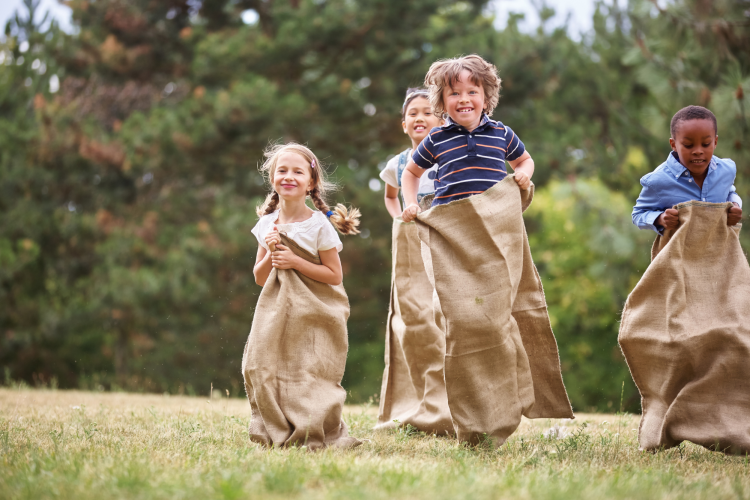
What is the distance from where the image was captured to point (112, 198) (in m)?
15.1

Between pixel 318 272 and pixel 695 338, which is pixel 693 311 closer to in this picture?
pixel 695 338

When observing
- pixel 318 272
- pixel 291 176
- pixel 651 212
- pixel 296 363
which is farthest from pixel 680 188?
pixel 296 363

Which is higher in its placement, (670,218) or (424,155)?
→ (424,155)

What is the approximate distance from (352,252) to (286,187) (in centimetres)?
1096

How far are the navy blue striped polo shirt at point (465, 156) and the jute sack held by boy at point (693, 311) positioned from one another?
0.91m

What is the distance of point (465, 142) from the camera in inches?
158

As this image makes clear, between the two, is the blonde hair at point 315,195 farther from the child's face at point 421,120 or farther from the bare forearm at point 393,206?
the child's face at point 421,120

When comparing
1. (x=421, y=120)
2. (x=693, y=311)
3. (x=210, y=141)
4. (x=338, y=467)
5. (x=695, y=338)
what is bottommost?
(x=338, y=467)

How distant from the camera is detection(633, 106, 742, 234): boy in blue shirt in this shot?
395 centimetres

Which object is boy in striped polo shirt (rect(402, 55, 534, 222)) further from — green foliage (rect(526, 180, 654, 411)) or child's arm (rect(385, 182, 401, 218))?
green foliage (rect(526, 180, 654, 411))

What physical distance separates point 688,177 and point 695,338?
906 millimetres

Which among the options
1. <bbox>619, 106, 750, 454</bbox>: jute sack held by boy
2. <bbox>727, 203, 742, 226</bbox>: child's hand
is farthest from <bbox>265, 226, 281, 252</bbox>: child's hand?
<bbox>727, 203, 742, 226</bbox>: child's hand

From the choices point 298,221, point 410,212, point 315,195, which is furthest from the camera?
point 315,195

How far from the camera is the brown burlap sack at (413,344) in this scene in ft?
16.1
